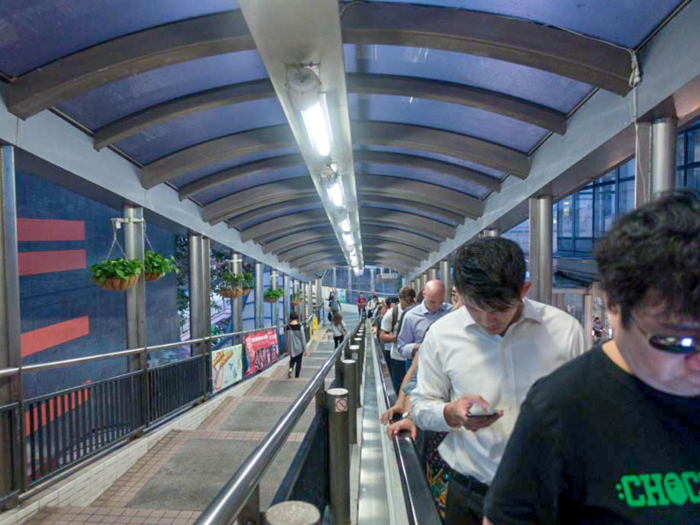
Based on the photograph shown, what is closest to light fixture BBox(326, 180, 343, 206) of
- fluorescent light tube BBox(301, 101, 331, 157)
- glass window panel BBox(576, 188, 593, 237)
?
fluorescent light tube BBox(301, 101, 331, 157)

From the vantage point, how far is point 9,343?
354 cm

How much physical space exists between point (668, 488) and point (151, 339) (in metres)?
12.9

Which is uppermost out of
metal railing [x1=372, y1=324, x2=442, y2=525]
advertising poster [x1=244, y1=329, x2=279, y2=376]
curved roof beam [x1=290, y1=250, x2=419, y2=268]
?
curved roof beam [x1=290, y1=250, x2=419, y2=268]

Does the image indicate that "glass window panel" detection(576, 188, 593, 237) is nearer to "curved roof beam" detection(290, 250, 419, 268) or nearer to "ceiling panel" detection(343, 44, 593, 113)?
"curved roof beam" detection(290, 250, 419, 268)

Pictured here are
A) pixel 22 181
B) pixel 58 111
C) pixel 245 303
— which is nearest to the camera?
pixel 58 111

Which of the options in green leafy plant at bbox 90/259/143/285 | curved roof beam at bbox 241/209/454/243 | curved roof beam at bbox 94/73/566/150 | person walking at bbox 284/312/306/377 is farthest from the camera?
curved roof beam at bbox 241/209/454/243

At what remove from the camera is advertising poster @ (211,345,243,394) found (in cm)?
728

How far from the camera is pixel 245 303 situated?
24547 millimetres

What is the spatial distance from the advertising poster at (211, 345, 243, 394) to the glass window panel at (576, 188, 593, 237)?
14.7 meters

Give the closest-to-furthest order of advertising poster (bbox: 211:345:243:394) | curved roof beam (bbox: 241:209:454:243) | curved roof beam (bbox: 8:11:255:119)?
1. curved roof beam (bbox: 8:11:255:119)
2. advertising poster (bbox: 211:345:243:394)
3. curved roof beam (bbox: 241:209:454:243)

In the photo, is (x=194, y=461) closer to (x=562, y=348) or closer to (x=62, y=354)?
(x=562, y=348)

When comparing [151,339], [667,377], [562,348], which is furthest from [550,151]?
[151,339]

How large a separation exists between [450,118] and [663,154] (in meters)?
2.55

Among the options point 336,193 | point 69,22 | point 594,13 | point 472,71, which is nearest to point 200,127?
point 69,22
